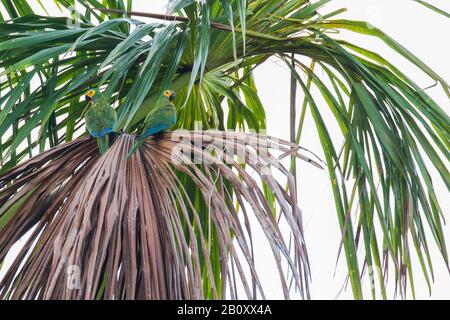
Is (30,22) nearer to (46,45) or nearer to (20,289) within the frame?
(46,45)

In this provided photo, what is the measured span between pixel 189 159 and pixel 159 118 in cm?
23

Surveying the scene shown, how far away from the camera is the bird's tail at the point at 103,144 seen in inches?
60.1

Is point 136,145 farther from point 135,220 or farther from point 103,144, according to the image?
point 135,220

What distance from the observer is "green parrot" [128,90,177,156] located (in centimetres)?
156

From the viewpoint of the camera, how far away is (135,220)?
1286mm

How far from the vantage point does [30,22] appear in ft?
5.71

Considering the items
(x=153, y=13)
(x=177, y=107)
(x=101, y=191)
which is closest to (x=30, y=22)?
(x=153, y=13)

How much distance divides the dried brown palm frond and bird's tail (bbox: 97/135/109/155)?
42 millimetres

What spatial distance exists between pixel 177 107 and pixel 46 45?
459 millimetres

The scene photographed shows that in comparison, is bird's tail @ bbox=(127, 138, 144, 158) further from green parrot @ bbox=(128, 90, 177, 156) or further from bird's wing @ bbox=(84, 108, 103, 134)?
bird's wing @ bbox=(84, 108, 103, 134)

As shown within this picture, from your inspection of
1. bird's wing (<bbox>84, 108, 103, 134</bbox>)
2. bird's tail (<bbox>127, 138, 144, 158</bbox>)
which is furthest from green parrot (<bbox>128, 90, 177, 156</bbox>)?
bird's wing (<bbox>84, 108, 103, 134</bbox>)

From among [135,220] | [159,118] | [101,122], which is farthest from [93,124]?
[135,220]

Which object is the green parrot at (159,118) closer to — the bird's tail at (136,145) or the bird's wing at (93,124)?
the bird's tail at (136,145)
